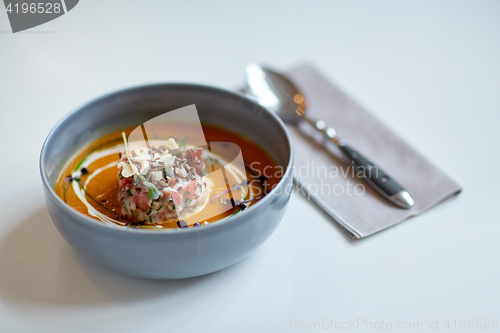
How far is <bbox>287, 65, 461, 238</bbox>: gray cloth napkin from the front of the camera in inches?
36.2

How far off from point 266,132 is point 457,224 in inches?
16.7

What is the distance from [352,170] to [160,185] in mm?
436

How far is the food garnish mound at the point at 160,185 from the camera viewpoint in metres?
0.78

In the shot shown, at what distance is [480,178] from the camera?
1.03 meters

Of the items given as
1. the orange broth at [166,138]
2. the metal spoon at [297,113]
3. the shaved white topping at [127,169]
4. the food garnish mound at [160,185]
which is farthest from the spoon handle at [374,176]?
the shaved white topping at [127,169]

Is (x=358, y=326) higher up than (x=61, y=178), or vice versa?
(x=61, y=178)

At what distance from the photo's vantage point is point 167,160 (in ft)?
2.68

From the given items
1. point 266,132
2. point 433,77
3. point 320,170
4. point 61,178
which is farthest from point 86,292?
point 433,77

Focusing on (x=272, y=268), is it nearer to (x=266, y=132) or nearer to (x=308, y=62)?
(x=266, y=132)

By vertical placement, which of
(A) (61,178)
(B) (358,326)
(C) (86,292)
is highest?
(A) (61,178)

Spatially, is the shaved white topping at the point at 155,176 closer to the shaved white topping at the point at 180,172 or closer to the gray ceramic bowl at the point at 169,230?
the shaved white topping at the point at 180,172

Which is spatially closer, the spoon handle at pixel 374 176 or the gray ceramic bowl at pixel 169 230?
the gray ceramic bowl at pixel 169 230

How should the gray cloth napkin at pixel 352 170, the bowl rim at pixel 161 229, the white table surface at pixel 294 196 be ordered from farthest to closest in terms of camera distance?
1. the gray cloth napkin at pixel 352 170
2. the white table surface at pixel 294 196
3. the bowl rim at pixel 161 229

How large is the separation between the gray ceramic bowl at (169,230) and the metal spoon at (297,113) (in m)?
0.23
